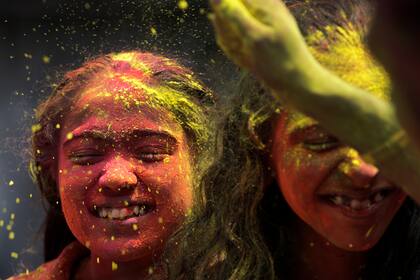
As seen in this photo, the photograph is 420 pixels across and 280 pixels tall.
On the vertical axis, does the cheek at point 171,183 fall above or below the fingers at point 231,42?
below

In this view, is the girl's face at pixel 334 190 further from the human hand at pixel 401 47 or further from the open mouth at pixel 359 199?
the human hand at pixel 401 47

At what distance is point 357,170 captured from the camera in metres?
1.35

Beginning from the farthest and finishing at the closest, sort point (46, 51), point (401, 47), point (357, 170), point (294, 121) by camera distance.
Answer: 1. point (46, 51)
2. point (294, 121)
3. point (357, 170)
4. point (401, 47)

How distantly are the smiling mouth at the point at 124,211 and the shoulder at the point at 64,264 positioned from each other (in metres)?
0.32

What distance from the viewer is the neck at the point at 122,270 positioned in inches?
79.1

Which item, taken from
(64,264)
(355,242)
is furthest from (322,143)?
(64,264)

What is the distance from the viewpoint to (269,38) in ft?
Result: 2.77

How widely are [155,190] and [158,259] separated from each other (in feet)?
0.67

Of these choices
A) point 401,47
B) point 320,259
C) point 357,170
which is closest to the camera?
point 401,47

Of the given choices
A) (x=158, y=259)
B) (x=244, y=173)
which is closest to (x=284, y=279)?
(x=244, y=173)

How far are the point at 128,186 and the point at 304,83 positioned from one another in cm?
111

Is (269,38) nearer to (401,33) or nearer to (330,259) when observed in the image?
(401,33)

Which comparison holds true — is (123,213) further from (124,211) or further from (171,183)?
(171,183)

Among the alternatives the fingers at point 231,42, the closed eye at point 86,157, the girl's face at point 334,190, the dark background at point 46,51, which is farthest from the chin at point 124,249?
the fingers at point 231,42
